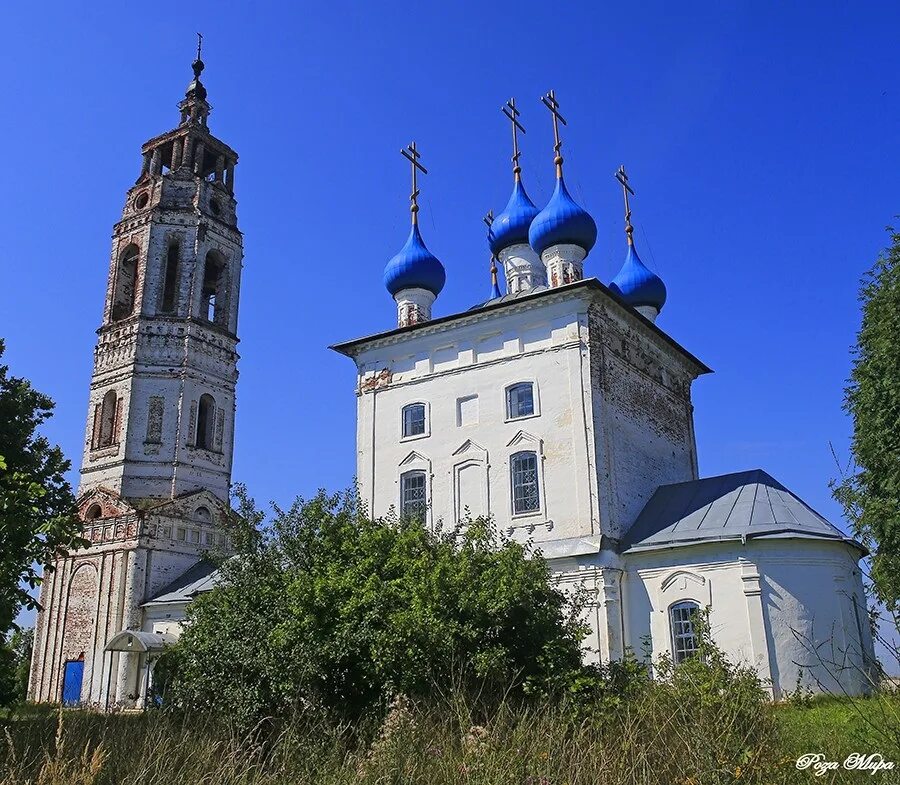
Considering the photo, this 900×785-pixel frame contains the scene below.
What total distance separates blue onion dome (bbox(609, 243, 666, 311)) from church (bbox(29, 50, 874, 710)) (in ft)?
0.19

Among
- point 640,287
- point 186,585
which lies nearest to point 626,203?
point 640,287

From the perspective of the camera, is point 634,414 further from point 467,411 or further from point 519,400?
point 467,411

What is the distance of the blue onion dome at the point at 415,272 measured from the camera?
21.4 meters

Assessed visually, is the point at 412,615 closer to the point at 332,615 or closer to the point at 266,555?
the point at 332,615

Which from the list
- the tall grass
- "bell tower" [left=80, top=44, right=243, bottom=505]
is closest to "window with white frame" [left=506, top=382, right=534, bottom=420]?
the tall grass

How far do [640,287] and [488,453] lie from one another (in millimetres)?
7332

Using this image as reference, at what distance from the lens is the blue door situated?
947 inches

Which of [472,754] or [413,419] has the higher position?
[413,419]

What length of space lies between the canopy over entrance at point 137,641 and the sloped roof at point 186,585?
98cm

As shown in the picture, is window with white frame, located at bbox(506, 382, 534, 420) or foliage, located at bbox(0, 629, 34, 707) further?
window with white frame, located at bbox(506, 382, 534, 420)

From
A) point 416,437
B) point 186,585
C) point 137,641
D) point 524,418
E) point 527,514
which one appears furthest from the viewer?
point 186,585

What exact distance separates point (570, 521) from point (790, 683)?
466 centimetres

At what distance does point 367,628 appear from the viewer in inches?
407

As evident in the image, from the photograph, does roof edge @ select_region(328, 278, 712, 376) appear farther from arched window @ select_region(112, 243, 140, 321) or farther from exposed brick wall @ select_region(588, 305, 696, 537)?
arched window @ select_region(112, 243, 140, 321)
